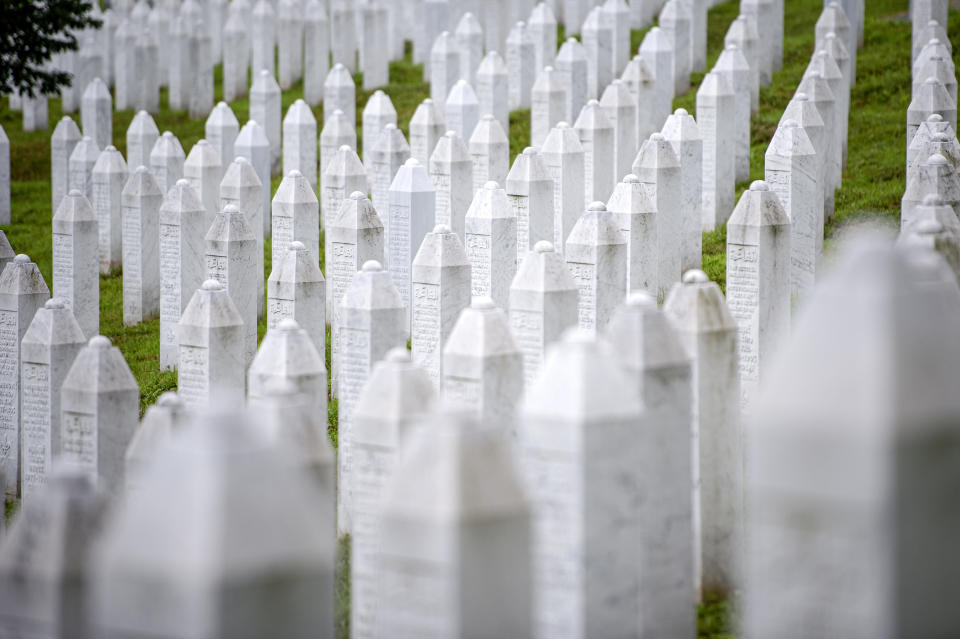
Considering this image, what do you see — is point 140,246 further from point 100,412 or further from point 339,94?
point 100,412

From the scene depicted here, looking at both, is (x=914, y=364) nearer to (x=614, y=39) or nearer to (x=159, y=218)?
(x=159, y=218)

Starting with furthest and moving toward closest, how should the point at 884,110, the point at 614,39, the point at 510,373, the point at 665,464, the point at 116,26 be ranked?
the point at 116,26 < the point at 614,39 < the point at 884,110 < the point at 510,373 < the point at 665,464

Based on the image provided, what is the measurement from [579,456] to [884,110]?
11.6m

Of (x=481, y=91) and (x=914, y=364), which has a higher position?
(x=481, y=91)

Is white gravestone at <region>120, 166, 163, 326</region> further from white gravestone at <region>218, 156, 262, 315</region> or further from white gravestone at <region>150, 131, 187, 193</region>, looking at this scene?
white gravestone at <region>150, 131, 187, 193</region>

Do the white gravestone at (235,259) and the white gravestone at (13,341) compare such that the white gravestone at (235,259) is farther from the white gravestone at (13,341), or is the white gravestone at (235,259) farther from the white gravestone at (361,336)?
the white gravestone at (361,336)

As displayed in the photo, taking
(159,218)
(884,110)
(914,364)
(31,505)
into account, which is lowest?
(31,505)

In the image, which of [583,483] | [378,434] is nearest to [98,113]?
[378,434]

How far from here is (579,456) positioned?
6.26 m

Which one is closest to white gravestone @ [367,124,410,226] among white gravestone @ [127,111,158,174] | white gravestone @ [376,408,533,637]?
white gravestone @ [127,111,158,174]

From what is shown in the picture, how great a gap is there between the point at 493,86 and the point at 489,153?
286 cm

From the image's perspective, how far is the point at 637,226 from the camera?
11680 mm

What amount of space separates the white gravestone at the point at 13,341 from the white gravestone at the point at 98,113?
8.81m

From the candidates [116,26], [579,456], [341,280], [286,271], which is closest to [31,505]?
[579,456]
